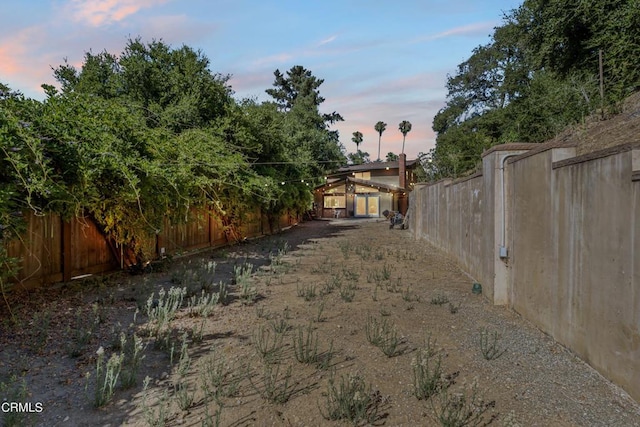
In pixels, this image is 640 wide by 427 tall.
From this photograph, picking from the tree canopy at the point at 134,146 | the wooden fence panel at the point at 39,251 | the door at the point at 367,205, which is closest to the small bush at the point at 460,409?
the tree canopy at the point at 134,146

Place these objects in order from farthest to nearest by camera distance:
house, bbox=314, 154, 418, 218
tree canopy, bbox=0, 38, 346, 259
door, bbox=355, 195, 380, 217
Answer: door, bbox=355, 195, 380, 217, house, bbox=314, 154, 418, 218, tree canopy, bbox=0, 38, 346, 259

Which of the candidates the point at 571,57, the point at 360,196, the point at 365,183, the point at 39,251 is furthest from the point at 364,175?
the point at 39,251

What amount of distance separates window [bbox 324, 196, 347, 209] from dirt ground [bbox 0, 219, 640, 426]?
3198 centimetres

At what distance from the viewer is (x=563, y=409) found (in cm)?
280

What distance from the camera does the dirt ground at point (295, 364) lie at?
2770 millimetres

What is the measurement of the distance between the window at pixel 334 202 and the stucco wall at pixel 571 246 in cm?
3181

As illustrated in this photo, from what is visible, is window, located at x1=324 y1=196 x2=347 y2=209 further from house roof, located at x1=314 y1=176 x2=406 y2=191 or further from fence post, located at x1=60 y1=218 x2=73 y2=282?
fence post, located at x1=60 y1=218 x2=73 y2=282

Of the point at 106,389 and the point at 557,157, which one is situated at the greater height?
the point at 557,157

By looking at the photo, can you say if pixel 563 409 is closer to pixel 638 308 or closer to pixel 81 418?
pixel 638 308

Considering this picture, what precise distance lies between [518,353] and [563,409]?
1107mm

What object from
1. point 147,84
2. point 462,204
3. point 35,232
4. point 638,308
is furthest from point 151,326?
point 147,84

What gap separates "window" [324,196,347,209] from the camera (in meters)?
38.6

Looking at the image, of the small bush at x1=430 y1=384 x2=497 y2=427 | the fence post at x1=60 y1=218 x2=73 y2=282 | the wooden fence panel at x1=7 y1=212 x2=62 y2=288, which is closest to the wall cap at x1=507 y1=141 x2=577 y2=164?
the small bush at x1=430 y1=384 x2=497 y2=427

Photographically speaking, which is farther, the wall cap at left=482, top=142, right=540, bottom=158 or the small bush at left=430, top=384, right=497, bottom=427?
the wall cap at left=482, top=142, right=540, bottom=158
